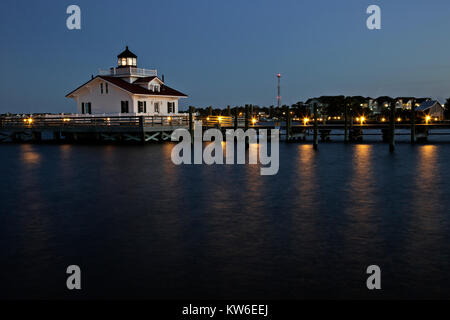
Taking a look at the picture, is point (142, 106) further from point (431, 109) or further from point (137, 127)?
point (431, 109)

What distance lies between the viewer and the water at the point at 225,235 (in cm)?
827

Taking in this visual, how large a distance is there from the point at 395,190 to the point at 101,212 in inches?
476

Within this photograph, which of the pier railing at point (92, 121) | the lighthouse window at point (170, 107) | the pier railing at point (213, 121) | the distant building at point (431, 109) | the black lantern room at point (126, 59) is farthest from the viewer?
the distant building at point (431, 109)

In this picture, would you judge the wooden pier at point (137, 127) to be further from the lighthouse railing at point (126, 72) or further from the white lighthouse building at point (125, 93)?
the lighthouse railing at point (126, 72)

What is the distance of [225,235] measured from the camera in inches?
468

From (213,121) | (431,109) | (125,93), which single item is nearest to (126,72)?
(125,93)

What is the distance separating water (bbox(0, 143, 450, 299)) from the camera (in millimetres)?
8273

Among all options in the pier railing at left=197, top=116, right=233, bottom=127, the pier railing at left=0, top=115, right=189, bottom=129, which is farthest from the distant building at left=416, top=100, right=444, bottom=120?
the pier railing at left=0, top=115, right=189, bottom=129

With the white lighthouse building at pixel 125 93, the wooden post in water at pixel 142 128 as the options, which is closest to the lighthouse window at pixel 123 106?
the white lighthouse building at pixel 125 93

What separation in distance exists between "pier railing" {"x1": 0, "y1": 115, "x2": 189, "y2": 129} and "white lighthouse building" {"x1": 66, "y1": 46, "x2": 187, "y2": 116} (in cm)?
277

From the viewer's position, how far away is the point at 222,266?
9273 mm

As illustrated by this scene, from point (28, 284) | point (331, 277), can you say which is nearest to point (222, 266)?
point (331, 277)

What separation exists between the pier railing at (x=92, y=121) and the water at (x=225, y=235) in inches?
801
